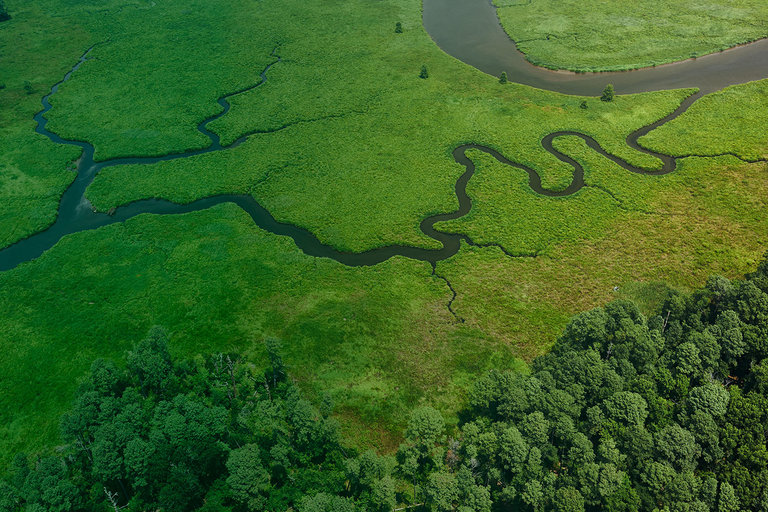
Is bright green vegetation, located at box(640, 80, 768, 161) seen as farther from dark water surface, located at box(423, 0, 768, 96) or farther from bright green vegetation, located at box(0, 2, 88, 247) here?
bright green vegetation, located at box(0, 2, 88, 247)

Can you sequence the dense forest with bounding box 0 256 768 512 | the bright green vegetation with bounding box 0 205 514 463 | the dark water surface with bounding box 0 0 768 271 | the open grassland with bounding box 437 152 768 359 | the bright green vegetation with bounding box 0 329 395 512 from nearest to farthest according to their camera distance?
the dense forest with bounding box 0 256 768 512 → the bright green vegetation with bounding box 0 329 395 512 → the bright green vegetation with bounding box 0 205 514 463 → the open grassland with bounding box 437 152 768 359 → the dark water surface with bounding box 0 0 768 271

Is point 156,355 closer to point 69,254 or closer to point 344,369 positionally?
point 344,369

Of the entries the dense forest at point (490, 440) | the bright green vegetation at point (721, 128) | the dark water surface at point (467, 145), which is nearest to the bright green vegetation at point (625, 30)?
the dark water surface at point (467, 145)

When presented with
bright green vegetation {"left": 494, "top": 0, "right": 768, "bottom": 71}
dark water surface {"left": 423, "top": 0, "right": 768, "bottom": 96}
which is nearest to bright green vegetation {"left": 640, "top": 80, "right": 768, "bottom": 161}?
dark water surface {"left": 423, "top": 0, "right": 768, "bottom": 96}

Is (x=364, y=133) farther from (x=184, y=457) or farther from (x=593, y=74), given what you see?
(x=184, y=457)

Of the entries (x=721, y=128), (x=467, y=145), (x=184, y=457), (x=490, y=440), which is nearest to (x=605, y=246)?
(x=467, y=145)

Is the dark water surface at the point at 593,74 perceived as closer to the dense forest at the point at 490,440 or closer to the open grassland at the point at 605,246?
the open grassland at the point at 605,246
